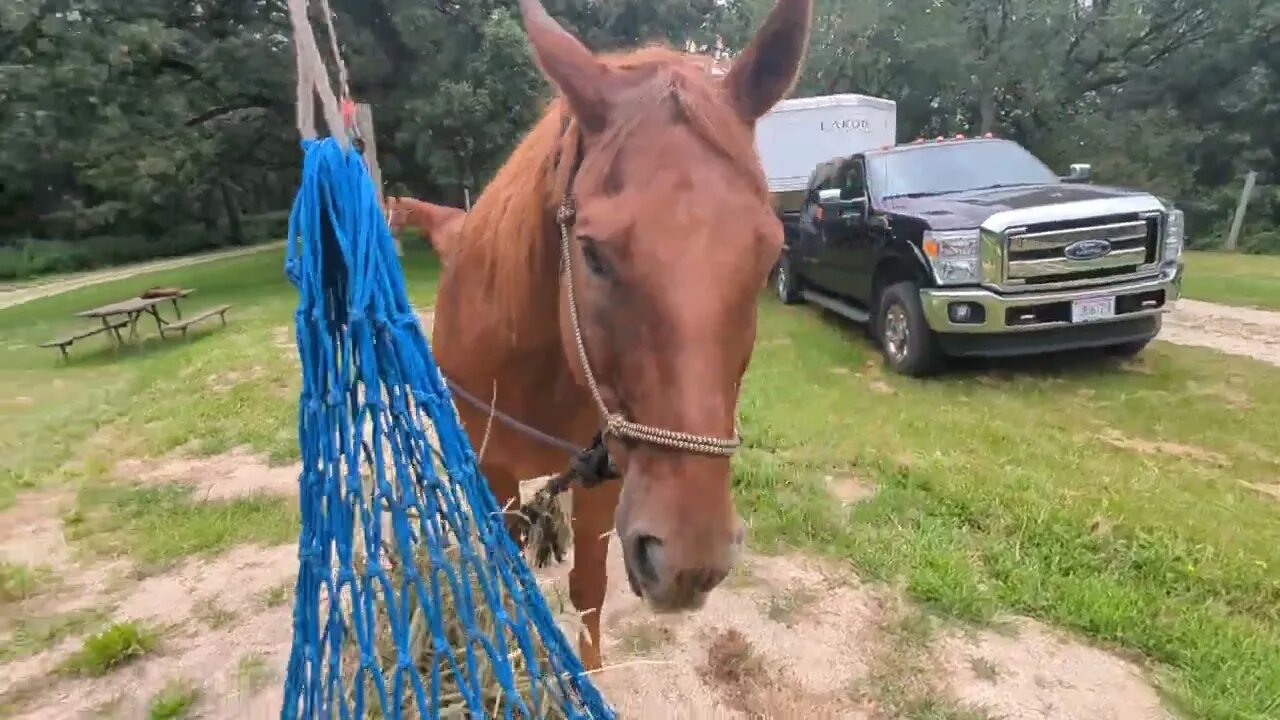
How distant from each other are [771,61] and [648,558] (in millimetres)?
1101

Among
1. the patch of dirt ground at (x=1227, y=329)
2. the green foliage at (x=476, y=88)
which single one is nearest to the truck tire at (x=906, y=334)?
the patch of dirt ground at (x=1227, y=329)

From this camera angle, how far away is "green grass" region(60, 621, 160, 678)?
3.37m

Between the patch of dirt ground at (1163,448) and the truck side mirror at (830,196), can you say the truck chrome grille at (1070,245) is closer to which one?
the patch of dirt ground at (1163,448)

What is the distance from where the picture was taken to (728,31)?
62.4 feet

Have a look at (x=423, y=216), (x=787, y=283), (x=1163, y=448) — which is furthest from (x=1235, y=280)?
(x=423, y=216)

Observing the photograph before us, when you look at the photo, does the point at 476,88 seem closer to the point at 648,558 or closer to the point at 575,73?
the point at 575,73

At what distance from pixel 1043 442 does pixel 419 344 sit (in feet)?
15.9

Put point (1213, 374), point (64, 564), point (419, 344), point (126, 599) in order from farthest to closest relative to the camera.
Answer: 1. point (1213, 374)
2. point (64, 564)
3. point (126, 599)
4. point (419, 344)

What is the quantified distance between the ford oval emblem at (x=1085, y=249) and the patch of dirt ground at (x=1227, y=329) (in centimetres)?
214

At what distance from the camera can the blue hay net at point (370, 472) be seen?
4.83 ft

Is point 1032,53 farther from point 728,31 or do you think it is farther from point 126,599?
point 126,599

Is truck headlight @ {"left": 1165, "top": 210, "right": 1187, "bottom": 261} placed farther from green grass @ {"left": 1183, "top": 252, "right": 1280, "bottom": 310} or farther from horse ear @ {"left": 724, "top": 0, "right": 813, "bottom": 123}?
horse ear @ {"left": 724, "top": 0, "right": 813, "bottom": 123}

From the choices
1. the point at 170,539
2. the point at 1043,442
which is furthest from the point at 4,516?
the point at 1043,442

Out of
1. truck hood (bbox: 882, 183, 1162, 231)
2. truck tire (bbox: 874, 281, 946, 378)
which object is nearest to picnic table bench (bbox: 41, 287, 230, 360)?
truck tire (bbox: 874, 281, 946, 378)
